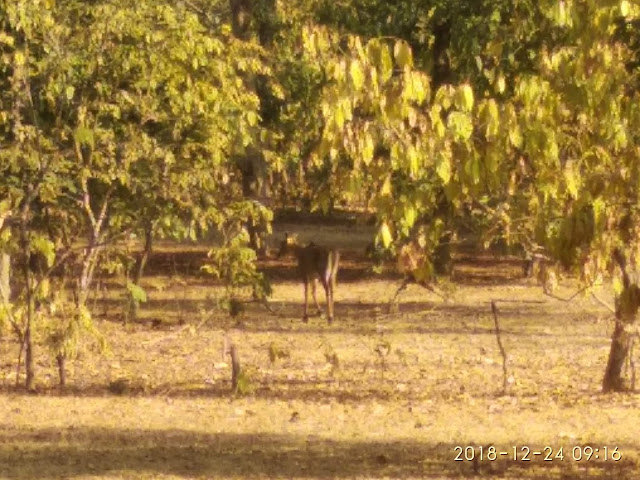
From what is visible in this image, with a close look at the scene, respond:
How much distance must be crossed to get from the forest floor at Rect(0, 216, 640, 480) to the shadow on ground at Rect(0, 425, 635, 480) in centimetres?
2

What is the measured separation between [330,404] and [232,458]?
87.4 inches

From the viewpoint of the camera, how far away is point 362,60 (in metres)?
5.87

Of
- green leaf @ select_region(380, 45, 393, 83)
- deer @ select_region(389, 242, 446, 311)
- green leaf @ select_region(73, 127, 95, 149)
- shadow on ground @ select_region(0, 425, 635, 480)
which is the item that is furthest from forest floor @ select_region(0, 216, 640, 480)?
green leaf @ select_region(380, 45, 393, 83)

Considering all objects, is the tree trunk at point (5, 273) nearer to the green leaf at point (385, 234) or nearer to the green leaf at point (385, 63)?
the green leaf at point (385, 234)

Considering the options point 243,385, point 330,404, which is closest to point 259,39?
point 243,385

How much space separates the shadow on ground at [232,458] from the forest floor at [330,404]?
0.06 feet

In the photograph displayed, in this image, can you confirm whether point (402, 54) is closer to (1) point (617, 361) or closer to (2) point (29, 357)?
(1) point (617, 361)

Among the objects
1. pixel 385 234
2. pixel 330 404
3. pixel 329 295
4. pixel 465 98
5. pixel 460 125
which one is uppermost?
pixel 465 98

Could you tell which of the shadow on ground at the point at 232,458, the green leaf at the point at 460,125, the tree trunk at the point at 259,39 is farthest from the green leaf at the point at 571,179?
the tree trunk at the point at 259,39

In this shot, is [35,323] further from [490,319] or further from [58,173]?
[490,319]

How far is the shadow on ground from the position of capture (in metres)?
8.57

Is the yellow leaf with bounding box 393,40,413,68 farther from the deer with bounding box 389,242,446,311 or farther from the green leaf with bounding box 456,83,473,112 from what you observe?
the deer with bounding box 389,242,446,311

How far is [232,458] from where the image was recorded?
9102 mm

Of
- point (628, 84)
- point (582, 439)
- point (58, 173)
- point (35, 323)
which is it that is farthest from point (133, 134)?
point (628, 84)
